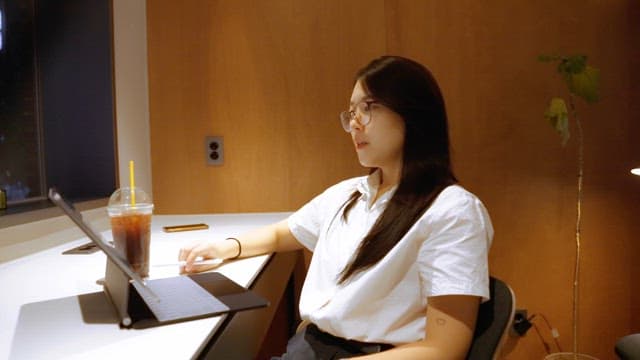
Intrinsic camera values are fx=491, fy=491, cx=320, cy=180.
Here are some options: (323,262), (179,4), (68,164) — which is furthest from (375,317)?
(179,4)

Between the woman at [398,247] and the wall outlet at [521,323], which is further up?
the woman at [398,247]

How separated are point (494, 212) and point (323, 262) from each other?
1479mm

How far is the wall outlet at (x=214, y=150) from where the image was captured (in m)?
2.42

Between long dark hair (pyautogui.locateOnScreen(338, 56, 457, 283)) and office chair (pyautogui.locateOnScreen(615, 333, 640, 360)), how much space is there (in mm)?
581

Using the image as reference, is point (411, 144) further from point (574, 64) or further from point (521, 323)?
point (521, 323)


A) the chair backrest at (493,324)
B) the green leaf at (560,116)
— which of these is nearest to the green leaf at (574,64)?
the green leaf at (560,116)

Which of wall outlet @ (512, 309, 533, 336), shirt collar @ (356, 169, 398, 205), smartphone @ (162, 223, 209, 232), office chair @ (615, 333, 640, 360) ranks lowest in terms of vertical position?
wall outlet @ (512, 309, 533, 336)

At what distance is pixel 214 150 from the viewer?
2.43 meters

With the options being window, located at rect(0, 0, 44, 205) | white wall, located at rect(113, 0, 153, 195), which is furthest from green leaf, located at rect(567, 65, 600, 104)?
window, located at rect(0, 0, 44, 205)

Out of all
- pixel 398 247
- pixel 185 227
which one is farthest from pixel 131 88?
pixel 398 247

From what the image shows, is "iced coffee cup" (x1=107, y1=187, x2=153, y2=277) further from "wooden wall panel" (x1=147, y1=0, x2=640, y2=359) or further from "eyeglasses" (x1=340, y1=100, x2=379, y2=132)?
"wooden wall panel" (x1=147, y1=0, x2=640, y2=359)

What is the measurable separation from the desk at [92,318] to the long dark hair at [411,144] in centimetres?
31

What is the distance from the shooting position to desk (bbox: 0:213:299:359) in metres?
0.76

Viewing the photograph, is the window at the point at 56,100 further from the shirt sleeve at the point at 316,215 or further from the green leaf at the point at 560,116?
the green leaf at the point at 560,116
